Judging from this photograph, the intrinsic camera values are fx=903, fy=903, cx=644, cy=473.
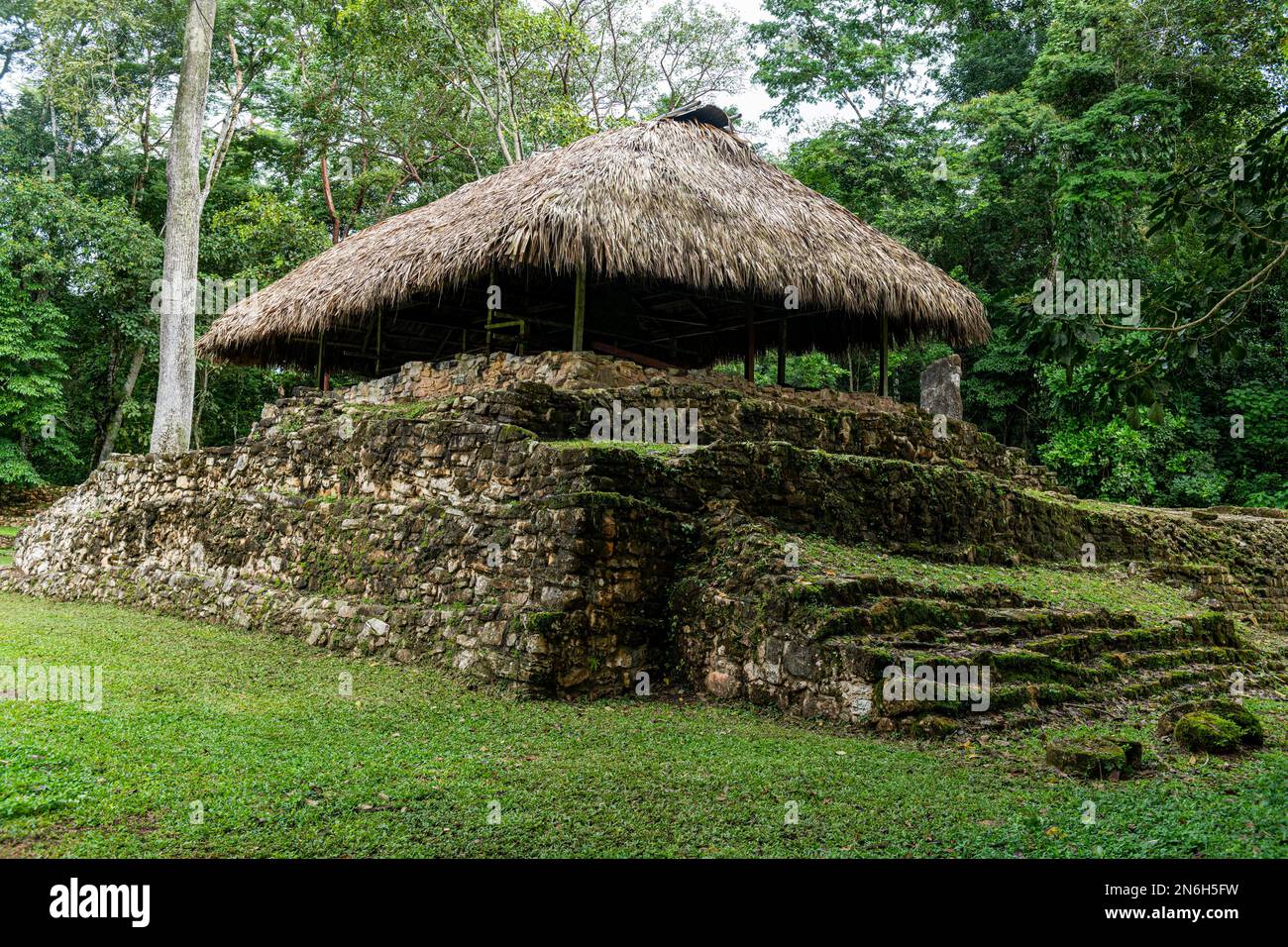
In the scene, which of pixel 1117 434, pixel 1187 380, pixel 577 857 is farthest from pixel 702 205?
pixel 1187 380

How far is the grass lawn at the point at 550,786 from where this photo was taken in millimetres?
3816

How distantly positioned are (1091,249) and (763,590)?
14.9 meters

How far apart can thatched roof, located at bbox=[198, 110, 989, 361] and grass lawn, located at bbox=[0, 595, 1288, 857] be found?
4.76 metres

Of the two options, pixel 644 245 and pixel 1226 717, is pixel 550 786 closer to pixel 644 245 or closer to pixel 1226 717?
pixel 1226 717

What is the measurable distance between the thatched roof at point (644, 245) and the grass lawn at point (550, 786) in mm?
4760

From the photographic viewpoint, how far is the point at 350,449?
931 cm

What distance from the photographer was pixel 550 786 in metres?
4.62

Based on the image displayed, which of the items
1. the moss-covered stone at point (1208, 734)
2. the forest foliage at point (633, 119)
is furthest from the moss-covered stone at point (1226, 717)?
the forest foliage at point (633, 119)

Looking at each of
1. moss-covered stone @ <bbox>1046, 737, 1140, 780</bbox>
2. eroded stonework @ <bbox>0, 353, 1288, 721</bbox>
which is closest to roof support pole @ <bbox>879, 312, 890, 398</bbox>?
eroded stonework @ <bbox>0, 353, 1288, 721</bbox>

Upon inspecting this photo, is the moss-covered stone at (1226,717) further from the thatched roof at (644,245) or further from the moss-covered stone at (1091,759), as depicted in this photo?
the thatched roof at (644,245)

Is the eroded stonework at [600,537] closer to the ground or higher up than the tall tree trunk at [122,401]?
closer to the ground

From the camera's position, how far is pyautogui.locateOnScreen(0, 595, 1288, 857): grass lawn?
3.82 m

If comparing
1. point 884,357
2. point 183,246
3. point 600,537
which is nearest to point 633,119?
point 183,246

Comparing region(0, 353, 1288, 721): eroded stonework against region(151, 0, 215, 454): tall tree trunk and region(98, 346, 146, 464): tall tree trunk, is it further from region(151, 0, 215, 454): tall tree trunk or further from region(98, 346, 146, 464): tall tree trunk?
region(98, 346, 146, 464): tall tree trunk
